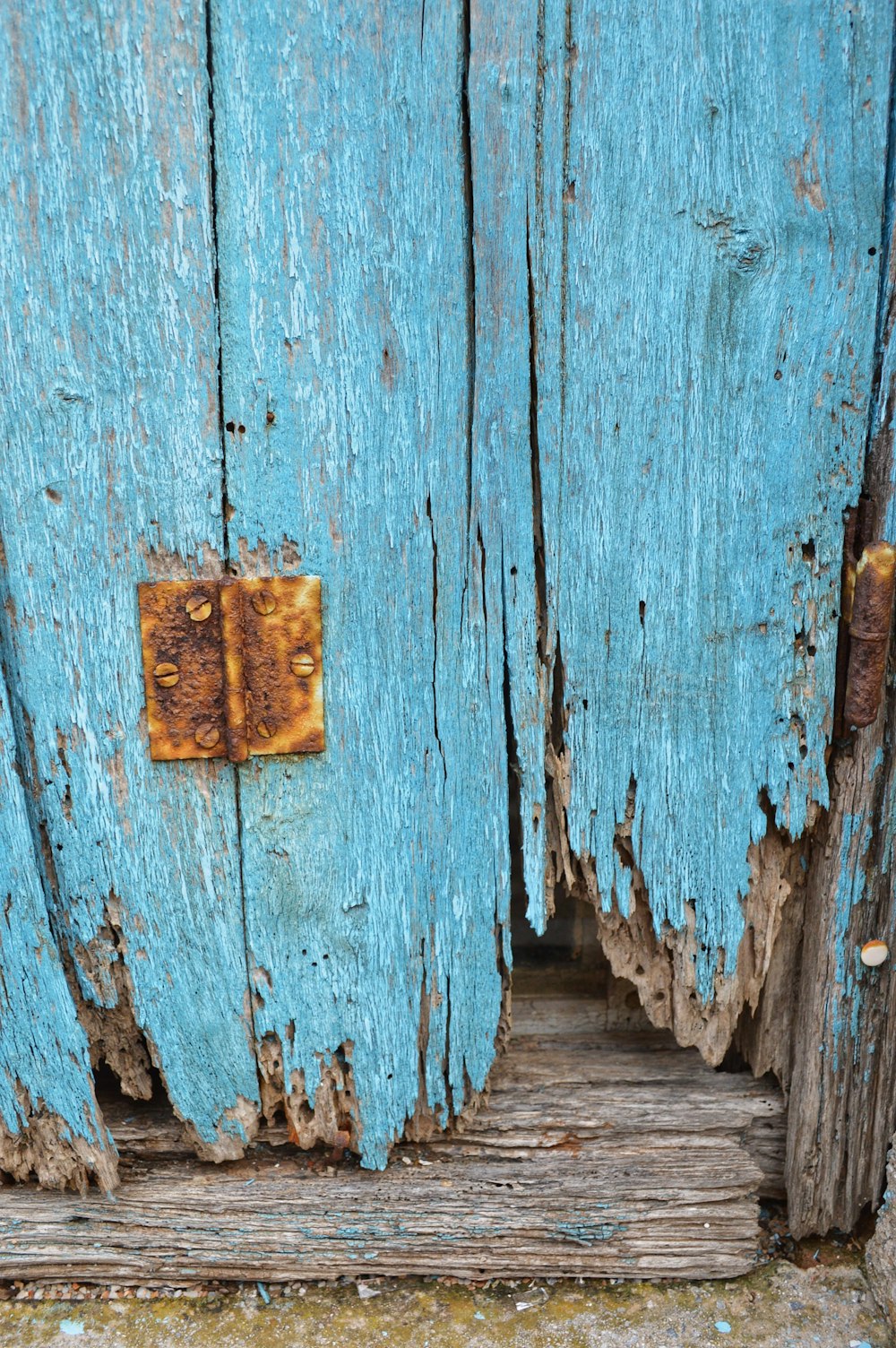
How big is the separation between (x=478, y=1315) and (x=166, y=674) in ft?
3.20

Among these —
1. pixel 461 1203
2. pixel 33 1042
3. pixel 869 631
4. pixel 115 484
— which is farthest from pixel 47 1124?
pixel 869 631

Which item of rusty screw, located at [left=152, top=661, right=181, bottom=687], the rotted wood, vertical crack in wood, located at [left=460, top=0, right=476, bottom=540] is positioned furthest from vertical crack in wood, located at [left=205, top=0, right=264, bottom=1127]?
the rotted wood

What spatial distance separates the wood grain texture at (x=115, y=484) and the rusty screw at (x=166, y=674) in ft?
0.10

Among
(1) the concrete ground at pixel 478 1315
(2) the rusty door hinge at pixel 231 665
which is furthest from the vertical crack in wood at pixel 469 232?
(1) the concrete ground at pixel 478 1315

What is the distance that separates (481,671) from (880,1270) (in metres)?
0.99

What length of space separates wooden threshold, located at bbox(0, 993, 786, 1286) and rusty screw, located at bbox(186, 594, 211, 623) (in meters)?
0.75

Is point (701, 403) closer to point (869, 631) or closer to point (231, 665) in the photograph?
point (869, 631)

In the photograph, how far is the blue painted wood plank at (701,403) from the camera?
3.43 feet

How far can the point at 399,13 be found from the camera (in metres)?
1.00

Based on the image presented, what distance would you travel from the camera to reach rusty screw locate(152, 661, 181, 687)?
112cm

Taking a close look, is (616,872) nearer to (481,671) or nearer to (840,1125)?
(481,671)

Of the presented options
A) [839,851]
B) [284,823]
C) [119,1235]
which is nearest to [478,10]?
[284,823]

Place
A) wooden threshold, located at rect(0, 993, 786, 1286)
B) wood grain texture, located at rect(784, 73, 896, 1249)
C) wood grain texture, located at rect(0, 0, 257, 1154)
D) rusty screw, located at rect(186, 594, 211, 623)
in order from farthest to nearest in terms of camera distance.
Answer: wooden threshold, located at rect(0, 993, 786, 1286) → wood grain texture, located at rect(784, 73, 896, 1249) → rusty screw, located at rect(186, 594, 211, 623) → wood grain texture, located at rect(0, 0, 257, 1154)

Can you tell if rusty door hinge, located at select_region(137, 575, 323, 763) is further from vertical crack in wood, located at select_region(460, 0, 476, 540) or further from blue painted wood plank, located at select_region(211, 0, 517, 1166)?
vertical crack in wood, located at select_region(460, 0, 476, 540)
